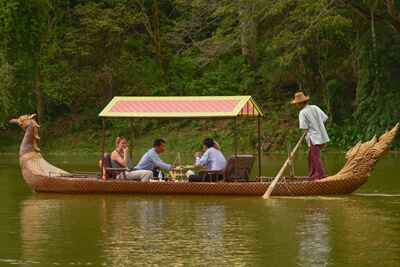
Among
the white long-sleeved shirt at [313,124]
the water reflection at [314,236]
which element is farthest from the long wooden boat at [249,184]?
the water reflection at [314,236]

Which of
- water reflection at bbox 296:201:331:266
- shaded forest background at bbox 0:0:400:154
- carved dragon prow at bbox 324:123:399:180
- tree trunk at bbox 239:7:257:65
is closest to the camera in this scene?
water reflection at bbox 296:201:331:266

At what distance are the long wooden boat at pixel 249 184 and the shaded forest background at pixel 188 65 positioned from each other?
46.0 feet

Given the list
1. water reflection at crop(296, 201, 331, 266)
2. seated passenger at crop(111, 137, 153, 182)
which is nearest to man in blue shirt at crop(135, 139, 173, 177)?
seated passenger at crop(111, 137, 153, 182)

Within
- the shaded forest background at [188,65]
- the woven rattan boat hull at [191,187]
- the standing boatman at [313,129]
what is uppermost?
the shaded forest background at [188,65]

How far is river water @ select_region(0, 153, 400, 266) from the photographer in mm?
9859

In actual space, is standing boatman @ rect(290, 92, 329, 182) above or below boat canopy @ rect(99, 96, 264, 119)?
below

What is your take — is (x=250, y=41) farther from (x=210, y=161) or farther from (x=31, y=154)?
(x=210, y=161)

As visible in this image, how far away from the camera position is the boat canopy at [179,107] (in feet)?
56.0

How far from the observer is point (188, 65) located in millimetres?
41125

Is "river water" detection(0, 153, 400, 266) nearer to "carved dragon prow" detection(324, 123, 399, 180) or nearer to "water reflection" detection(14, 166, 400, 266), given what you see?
"water reflection" detection(14, 166, 400, 266)

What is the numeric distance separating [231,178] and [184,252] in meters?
7.07

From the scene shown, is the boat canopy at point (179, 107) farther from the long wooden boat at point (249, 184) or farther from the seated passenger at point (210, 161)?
the long wooden boat at point (249, 184)

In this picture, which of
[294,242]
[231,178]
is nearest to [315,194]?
[231,178]

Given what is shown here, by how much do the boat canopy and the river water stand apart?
165cm
